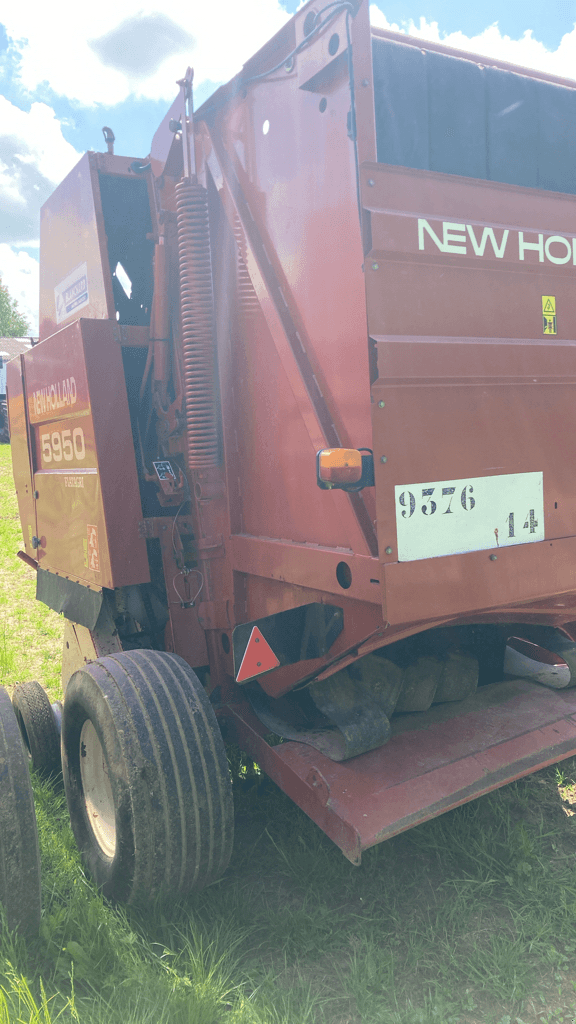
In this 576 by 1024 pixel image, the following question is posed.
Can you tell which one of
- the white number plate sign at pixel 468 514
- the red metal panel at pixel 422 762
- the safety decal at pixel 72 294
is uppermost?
the safety decal at pixel 72 294

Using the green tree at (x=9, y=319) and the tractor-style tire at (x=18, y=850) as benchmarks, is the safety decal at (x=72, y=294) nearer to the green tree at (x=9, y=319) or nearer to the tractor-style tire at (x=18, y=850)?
the tractor-style tire at (x=18, y=850)

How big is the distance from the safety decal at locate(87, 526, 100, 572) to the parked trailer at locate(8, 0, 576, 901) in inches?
1.0

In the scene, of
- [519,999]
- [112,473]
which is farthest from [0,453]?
[519,999]

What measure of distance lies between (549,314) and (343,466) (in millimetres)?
898

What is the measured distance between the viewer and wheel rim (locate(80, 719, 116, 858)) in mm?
2631

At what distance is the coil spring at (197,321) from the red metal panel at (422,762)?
116cm

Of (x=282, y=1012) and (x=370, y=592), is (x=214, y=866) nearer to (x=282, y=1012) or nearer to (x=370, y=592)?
(x=282, y=1012)

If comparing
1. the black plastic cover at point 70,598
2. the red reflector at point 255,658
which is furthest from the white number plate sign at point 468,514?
the black plastic cover at point 70,598

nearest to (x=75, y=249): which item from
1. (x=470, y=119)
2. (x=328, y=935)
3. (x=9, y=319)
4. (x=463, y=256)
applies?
(x=470, y=119)

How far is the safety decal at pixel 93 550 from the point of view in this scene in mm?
3203

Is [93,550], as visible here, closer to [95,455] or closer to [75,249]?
[95,455]

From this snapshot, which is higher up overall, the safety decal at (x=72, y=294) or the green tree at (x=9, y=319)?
the green tree at (x=9, y=319)

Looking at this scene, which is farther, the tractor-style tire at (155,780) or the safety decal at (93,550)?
the safety decal at (93,550)

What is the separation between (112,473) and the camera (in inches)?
121
